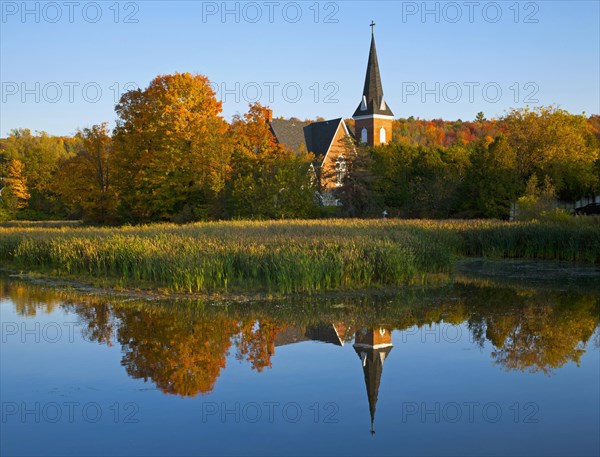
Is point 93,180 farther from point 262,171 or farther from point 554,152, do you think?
point 554,152

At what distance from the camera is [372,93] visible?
203 feet

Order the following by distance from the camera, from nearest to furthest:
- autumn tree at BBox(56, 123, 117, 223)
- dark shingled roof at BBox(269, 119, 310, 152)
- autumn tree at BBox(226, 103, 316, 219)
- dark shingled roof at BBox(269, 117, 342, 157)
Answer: autumn tree at BBox(226, 103, 316, 219) < autumn tree at BBox(56, 123, 117, 223) < dark shingled roof at BBox(269, 119, 310, 152) < dark shingled roof at BBox(269, 117, 342, 157)

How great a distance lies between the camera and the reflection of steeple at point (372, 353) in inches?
331

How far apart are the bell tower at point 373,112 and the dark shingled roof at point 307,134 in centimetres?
385

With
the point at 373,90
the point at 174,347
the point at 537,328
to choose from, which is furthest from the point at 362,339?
the point at 373,90

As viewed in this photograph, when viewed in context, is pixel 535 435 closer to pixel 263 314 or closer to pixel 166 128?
pixel 263 314

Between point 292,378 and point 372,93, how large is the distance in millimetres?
55523

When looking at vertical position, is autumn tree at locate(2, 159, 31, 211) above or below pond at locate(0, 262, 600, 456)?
above

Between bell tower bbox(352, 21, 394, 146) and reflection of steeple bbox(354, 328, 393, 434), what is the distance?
2007 inches

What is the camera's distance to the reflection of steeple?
27.6 feet

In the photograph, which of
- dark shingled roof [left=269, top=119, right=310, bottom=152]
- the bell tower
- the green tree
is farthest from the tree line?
the bell tower

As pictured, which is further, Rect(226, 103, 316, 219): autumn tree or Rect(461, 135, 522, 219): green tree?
Rect(226, 103, 316, 219): autumn tree

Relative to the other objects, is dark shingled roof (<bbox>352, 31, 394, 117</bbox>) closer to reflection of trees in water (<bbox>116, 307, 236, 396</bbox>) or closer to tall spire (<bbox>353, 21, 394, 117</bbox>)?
tall spire (<bbox>353, 21, 394, 117</bbox>)

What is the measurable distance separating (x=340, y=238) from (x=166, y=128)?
20.2 metres
